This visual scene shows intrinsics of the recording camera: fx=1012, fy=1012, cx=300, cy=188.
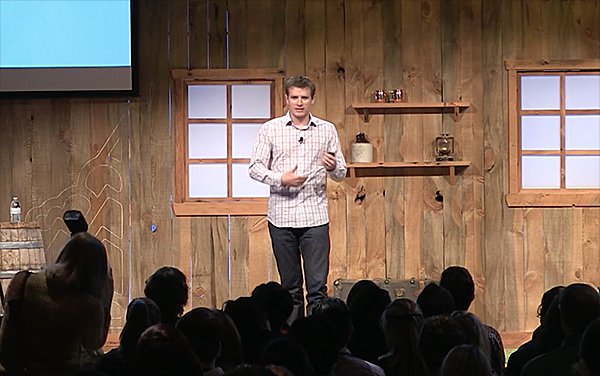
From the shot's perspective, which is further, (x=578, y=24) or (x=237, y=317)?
(x=578, y=24)

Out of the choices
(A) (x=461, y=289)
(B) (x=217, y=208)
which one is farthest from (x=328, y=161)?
(B) (x=217, y=208)

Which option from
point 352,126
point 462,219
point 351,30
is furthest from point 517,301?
point 351,30

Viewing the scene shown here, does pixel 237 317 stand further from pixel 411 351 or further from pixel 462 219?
pixel 462 219

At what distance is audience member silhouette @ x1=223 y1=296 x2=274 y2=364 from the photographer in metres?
3.39

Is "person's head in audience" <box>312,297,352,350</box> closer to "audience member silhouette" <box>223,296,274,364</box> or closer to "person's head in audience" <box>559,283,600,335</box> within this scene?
"audience member silhouette" <box>223,296,274,364</box>

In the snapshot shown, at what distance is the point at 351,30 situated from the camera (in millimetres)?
6273

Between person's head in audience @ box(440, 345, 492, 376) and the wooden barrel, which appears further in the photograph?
the wooden barrel

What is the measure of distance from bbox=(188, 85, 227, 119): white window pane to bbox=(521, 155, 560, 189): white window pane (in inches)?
76.1

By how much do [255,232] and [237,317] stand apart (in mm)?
2828

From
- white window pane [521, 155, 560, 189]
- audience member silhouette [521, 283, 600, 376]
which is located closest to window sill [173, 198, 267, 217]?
white window pane [521, 155, 560, 189]

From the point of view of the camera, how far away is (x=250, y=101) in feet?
20.8

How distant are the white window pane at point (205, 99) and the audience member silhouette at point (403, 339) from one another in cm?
327

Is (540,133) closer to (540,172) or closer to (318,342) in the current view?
(540,172)

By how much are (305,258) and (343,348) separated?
1.82 metres
